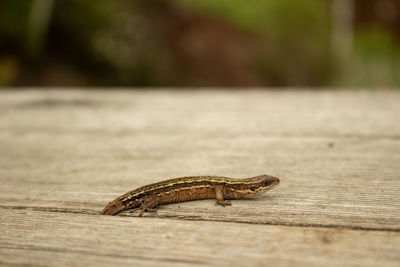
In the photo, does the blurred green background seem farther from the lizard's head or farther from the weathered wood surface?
the lizard's head

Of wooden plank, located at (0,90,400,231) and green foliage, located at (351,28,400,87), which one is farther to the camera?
green foliage, located at (351,28,400,87)

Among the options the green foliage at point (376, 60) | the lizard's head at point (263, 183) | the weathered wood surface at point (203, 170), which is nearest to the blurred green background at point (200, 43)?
the green foliage at point (376, 60)

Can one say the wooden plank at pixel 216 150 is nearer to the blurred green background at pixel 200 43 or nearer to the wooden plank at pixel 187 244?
the wooden plank at pixel 187 244

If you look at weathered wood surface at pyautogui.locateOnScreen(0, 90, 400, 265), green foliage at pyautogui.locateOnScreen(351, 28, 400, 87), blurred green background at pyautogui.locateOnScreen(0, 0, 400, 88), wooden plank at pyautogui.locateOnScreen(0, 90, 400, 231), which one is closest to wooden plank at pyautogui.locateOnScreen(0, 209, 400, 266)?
weathered wood surface at pyautogui.locateOnScreen(0, 90, 400, 265)

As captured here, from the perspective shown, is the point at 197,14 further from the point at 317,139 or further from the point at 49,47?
the point at 317,139

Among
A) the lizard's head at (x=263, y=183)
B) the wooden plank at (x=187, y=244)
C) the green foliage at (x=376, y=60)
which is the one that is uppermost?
the green foliage at (x=376, y=60)

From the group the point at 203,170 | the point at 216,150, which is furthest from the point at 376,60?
the point at 203,170

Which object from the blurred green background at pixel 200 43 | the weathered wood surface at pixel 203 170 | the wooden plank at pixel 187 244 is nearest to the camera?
the wooden plank at pixel 187 244
